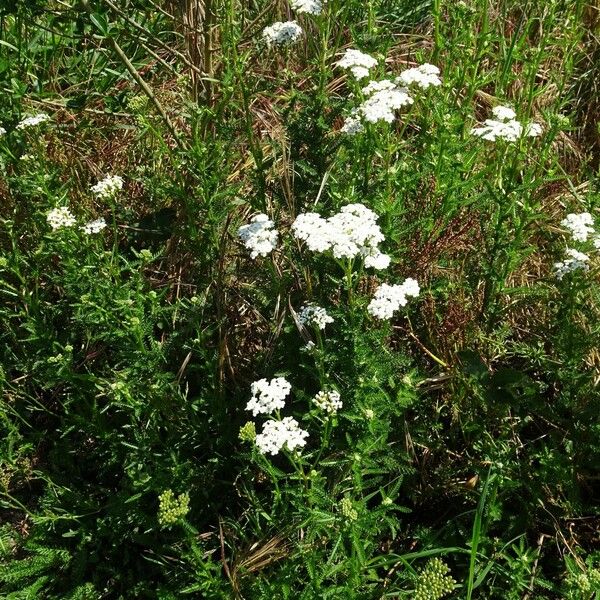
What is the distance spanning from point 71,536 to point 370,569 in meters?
1.39

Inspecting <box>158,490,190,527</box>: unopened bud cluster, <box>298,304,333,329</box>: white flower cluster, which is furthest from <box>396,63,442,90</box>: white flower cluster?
<box>158,490,190,527</box>: unopened bud cluster

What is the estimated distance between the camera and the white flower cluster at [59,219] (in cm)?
259

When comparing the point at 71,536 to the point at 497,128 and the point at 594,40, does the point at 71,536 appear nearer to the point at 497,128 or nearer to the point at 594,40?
the point at 497,128

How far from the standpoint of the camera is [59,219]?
2.60 meters

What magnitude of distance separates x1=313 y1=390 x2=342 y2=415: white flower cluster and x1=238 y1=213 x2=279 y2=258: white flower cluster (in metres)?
0.55

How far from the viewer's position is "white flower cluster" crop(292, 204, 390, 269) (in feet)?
7.08

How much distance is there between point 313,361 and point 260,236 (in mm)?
555

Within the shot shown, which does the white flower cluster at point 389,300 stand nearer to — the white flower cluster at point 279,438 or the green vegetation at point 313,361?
the green vegetation at point 313,361

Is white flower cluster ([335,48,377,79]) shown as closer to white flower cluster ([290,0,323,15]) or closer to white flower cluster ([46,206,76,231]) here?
white flower cluster ([290,0,323,15])

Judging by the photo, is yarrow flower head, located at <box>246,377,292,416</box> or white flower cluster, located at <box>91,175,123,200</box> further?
white flower cluster, located at <box>91,175,123,200</box>

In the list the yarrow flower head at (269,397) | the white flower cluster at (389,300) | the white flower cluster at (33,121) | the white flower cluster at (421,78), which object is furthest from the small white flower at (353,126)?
the white flower cluster at (33,121)

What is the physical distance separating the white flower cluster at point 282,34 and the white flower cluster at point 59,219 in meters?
1.17

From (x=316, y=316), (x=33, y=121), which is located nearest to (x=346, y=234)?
(x=316, y=316)

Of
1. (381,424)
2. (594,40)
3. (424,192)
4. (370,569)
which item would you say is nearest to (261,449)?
(381,424)
